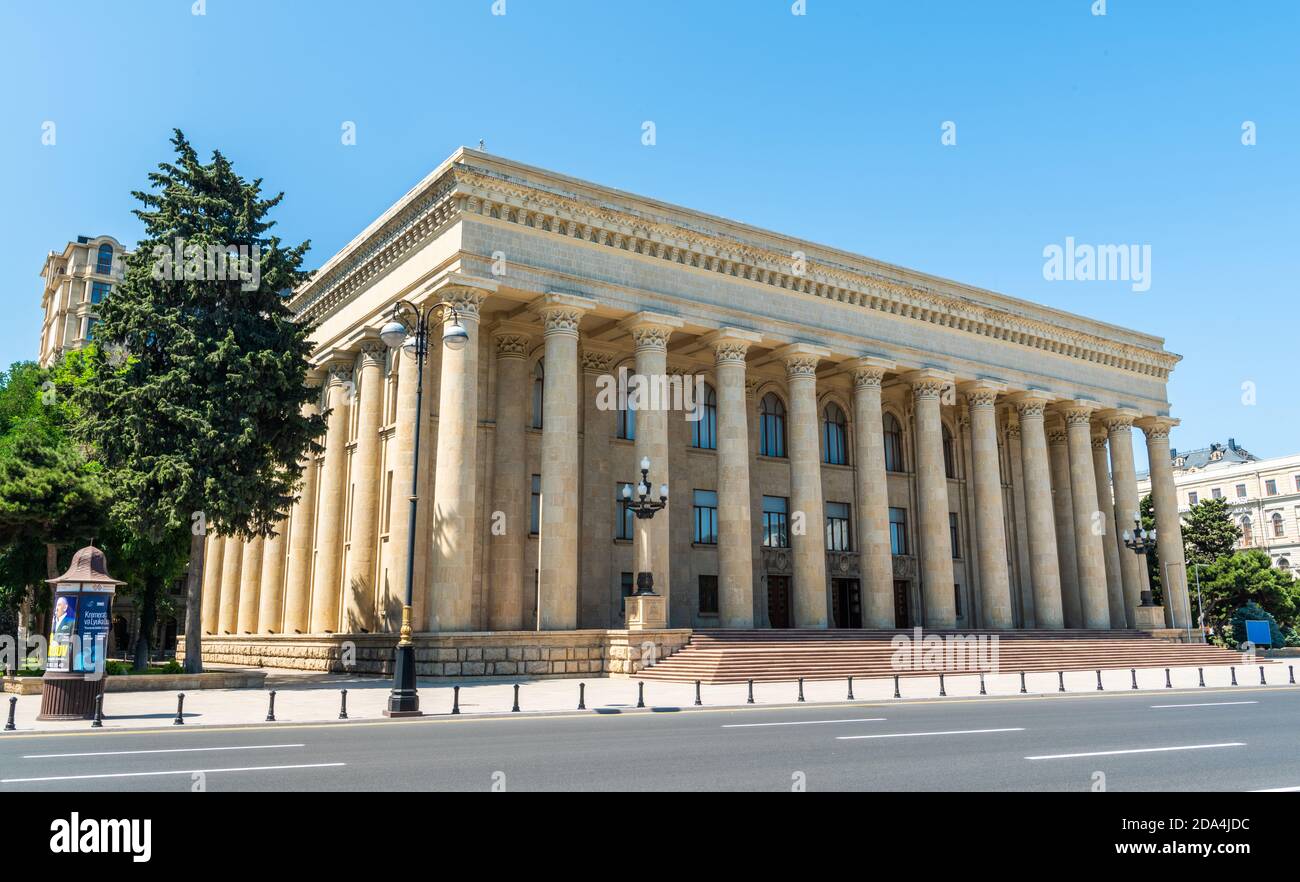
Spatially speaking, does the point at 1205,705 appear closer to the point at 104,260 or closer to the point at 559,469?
the point at 559,469

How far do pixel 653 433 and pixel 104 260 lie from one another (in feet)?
232

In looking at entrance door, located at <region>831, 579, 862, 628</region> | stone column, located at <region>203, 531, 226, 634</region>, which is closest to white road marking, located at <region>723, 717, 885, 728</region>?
entrance door, located at <region>831, 579, 862, 628</region>

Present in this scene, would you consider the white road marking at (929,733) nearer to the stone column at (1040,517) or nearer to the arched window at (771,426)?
→ the arched window at (771,426)

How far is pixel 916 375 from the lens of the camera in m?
40.5

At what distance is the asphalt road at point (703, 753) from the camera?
9359 millimetres

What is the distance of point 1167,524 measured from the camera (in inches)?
1901

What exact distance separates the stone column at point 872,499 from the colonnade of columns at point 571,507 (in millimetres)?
65

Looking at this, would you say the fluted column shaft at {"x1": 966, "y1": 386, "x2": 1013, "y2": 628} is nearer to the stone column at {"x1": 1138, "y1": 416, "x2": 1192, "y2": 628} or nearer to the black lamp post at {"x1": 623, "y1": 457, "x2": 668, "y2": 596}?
the stone column at {"x1": 1138, "y1": 416, "x2": 1192, "y2": 628}

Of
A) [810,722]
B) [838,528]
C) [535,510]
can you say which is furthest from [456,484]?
[838,528]

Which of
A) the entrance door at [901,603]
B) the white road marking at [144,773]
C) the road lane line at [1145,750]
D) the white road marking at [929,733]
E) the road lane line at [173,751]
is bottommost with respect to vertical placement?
the white road marking at [929,733]

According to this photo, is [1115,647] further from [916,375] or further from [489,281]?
[489,281]

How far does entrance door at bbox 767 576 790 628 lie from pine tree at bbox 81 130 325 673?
20338 mm

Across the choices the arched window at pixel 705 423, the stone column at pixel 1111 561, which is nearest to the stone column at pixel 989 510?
the stone column at pixel 1111 561
